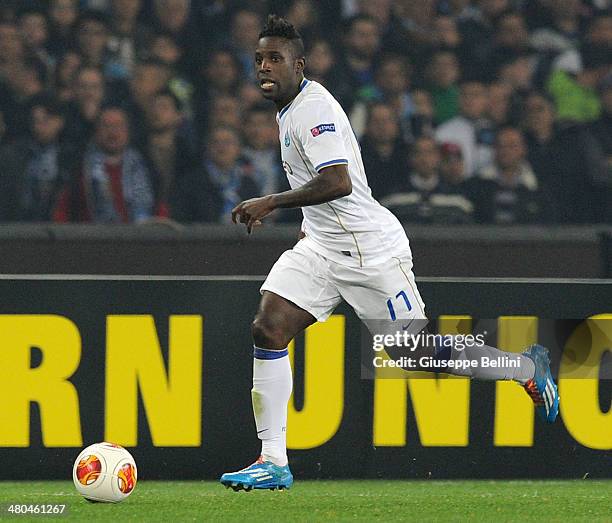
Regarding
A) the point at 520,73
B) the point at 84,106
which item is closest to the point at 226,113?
the point at 84,106

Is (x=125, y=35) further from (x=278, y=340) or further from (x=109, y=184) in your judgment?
(x=278, y=340)

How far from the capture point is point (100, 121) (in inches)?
363

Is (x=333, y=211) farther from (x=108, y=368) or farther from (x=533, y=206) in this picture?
(x=533, y=206)

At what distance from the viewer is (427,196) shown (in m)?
9.13

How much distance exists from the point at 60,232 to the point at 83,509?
2.50 metres

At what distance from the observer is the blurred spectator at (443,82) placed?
10148 mm

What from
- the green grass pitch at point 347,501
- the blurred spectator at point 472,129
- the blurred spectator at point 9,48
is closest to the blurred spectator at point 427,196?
the blurred spectator at point 472,129

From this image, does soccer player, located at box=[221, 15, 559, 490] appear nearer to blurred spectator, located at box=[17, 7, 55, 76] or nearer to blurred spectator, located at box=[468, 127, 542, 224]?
blurred spectator, located at box=[468, 127, 542, 224]

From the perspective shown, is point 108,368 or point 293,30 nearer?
Answer: point 293,30

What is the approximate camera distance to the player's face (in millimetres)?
5266

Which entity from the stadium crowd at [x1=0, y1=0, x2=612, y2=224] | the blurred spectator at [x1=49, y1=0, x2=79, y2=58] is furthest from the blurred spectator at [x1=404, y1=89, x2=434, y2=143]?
the blurred spectator at [x1=49, y1=0, x2=79, y2=58]

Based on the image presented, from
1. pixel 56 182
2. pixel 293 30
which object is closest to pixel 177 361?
pixel 293 30

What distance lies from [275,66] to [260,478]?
5.09ft

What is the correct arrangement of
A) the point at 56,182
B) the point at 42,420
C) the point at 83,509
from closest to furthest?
the point at 83,509 < the point at 42,420 < the point at 56,182
